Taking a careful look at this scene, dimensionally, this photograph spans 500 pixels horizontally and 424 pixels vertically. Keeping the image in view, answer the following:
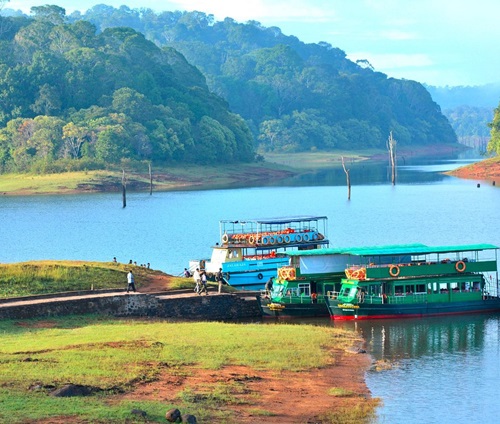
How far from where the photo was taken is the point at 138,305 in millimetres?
53625

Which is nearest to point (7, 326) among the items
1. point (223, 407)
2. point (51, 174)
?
point (223, 407)

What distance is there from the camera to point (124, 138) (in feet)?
604

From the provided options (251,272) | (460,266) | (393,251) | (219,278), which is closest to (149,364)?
(219,278)

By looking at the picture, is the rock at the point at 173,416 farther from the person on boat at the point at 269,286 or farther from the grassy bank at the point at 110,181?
the grassy bank at the point at 110,181

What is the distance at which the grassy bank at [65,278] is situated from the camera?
55.2 metres

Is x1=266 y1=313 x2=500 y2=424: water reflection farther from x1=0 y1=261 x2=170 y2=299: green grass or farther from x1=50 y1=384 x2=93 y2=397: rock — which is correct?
x1=0 y1=261 x2=170 y2=299: green grass

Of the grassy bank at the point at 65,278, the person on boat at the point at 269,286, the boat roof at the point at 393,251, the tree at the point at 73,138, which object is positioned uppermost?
the tree at the point at 73,138

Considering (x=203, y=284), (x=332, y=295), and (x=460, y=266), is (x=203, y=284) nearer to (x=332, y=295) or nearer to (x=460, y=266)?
(x=332, y=295)

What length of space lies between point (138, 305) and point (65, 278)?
5587 mm

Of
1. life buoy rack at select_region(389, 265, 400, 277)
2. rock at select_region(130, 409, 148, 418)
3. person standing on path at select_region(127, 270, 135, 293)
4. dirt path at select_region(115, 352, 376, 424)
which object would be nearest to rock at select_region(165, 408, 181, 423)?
rock at select_region(130, 409, 148, 418)

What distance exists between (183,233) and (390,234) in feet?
69.0

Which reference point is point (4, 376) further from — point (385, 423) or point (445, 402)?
point (445, 402)

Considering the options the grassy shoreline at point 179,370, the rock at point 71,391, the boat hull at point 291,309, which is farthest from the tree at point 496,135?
the rock at point 71,391

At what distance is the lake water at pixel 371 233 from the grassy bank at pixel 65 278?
13.5m
